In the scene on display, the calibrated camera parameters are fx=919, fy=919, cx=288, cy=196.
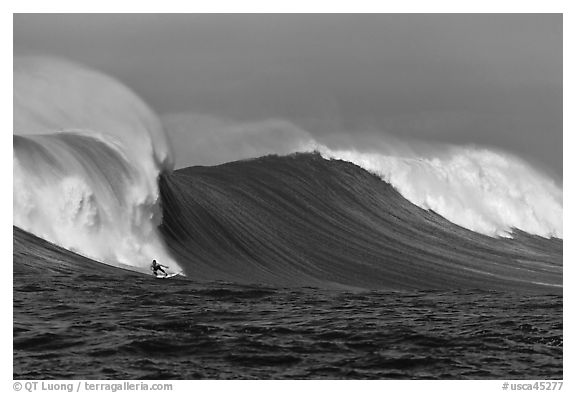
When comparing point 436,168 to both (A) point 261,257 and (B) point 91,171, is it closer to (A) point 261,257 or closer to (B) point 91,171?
(A) point 261,257

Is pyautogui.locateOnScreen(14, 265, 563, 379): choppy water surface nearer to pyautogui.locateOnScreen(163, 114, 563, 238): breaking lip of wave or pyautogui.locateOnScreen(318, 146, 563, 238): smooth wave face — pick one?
pyautogui.locateOnScreen(318, 146, 563, 238): smooth wave face

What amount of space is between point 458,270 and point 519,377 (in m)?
7.13

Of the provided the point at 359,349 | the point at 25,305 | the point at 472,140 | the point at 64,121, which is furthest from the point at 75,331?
the point at 472,140

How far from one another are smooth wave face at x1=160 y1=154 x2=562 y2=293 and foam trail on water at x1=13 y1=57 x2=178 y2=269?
494mm

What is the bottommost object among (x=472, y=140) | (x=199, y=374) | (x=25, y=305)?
(x=199, y=374)

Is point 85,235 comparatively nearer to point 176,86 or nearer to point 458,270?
point 458,270

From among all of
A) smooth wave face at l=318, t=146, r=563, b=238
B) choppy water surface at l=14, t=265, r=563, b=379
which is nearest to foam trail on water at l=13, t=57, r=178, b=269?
choppy water surface at l=14, t=265, r=563, b=379

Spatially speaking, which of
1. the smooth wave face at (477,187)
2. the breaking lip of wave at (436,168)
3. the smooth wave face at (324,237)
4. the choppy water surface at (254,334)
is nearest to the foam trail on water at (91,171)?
the smooth wave face at (324,237)

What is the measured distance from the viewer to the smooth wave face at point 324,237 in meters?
13.6

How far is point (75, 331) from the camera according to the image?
27.8 feet

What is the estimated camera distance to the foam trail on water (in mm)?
12219

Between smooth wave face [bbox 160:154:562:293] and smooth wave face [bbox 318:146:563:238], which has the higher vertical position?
smooth wave face [bbox 318:146:563:238]

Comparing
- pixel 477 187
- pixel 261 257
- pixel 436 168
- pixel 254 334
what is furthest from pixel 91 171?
pixel 477 187

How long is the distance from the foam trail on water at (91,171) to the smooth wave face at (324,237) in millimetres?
494
